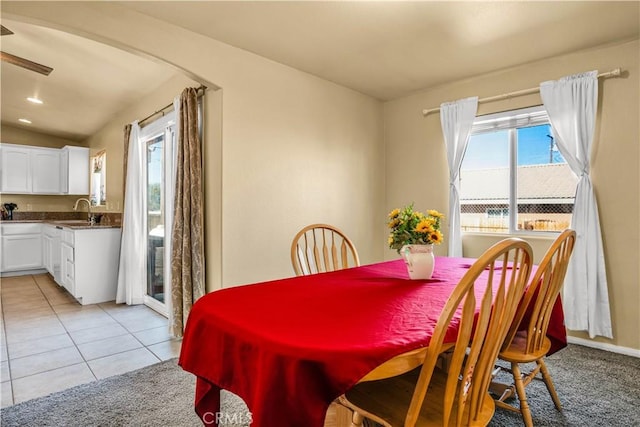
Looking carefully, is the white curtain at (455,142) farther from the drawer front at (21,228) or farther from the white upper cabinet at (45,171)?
the white upper cabinet at (45,171)

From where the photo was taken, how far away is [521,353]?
1.60 metres

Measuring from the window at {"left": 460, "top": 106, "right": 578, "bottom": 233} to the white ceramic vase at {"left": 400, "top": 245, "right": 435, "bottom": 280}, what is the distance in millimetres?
2053

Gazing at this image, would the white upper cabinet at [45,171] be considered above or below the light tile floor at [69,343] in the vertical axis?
above

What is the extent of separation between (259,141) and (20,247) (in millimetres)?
5377

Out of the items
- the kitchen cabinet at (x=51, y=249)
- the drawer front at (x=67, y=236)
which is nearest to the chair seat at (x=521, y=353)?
the drawer front at (x=67, y=236)

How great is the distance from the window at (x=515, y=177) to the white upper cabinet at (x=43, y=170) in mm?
6263

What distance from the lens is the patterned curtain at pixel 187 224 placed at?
284cm

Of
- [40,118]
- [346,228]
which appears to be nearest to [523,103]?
[346,228]

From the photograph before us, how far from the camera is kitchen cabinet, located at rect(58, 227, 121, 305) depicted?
4.04m

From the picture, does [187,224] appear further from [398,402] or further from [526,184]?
[526,184]

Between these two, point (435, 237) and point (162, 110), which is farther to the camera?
point (162, 110)

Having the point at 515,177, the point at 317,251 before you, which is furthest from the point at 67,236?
the point at 515,177

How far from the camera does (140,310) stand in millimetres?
3850

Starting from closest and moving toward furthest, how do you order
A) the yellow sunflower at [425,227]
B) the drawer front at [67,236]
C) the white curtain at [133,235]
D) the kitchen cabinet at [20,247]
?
the yellow sunflower at [425,227]
the white curtain at [133,235]
the drawer front at [67,236]
the kitchen cabinet at [20,247]
